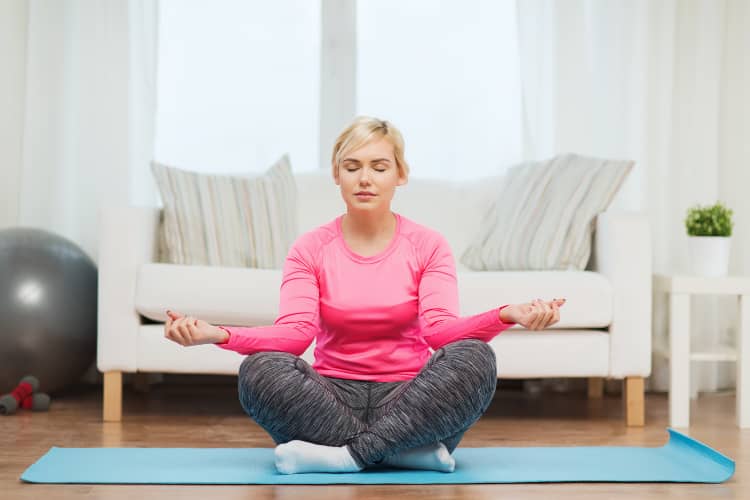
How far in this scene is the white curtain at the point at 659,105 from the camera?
11.6 ft

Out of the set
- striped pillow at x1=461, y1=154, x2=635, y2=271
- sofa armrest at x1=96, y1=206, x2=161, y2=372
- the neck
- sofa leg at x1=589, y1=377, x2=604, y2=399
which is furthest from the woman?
sofa leg at x1=589, y1=377, x2=604, y2=399

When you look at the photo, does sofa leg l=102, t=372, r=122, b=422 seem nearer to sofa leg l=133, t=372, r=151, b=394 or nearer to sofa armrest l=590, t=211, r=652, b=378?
sofa leg l=133, t=372, r=151, b=394

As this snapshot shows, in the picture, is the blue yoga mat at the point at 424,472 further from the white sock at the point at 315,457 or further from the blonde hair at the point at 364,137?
the blonde hair at the point at 364,137

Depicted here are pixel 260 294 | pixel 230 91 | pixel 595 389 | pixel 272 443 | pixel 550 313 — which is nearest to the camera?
pixel 550 313

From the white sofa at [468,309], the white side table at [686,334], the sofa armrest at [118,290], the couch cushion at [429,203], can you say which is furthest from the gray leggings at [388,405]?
the couch cushion at [429,203]

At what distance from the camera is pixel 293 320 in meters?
1.95

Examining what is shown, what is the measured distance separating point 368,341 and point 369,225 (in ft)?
0.86

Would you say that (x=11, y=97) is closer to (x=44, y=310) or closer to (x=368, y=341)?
(x=44, y=310)

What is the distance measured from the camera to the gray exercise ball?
2951 millimetres

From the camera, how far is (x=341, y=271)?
201 cm

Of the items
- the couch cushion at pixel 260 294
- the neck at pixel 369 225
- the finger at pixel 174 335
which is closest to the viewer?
the finger at pixel 174 335

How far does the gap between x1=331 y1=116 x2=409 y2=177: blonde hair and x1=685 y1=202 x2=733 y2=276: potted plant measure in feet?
4.29

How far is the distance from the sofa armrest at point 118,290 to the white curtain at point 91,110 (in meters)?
0.85

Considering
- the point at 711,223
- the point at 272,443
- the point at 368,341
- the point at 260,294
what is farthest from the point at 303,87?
the point at 368,341
